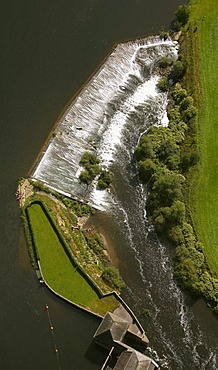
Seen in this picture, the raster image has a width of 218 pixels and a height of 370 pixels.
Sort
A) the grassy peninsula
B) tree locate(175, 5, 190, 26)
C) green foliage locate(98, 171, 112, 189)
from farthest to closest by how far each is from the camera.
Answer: tree locate(175, 5, 190, 26) → green foliage locate(98, 171, 112, 189) → the grassy peninsula

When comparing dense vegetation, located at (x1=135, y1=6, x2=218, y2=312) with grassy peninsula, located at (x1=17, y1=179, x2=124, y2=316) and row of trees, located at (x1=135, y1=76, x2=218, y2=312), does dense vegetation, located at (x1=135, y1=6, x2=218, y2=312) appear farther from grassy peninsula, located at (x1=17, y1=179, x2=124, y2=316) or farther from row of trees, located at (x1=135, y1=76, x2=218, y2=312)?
grassy peninsula, located at (x1=17, y1=179, x2=124, y2=316)

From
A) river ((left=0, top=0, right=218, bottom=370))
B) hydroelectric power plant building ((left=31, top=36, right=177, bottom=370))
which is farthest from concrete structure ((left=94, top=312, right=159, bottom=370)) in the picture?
hydroelectric power plant building ((left=31, top=36, right=177, bottom=370))

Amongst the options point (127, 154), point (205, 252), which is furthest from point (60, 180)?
point (205, 252)

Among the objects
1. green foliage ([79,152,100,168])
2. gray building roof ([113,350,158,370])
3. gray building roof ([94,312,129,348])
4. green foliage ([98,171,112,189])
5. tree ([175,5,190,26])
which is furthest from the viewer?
tree ([175,5,190,26])

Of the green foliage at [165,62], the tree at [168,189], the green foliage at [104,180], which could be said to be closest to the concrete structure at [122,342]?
the tree at [168,189]

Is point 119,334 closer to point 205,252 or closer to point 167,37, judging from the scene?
point 205,252
